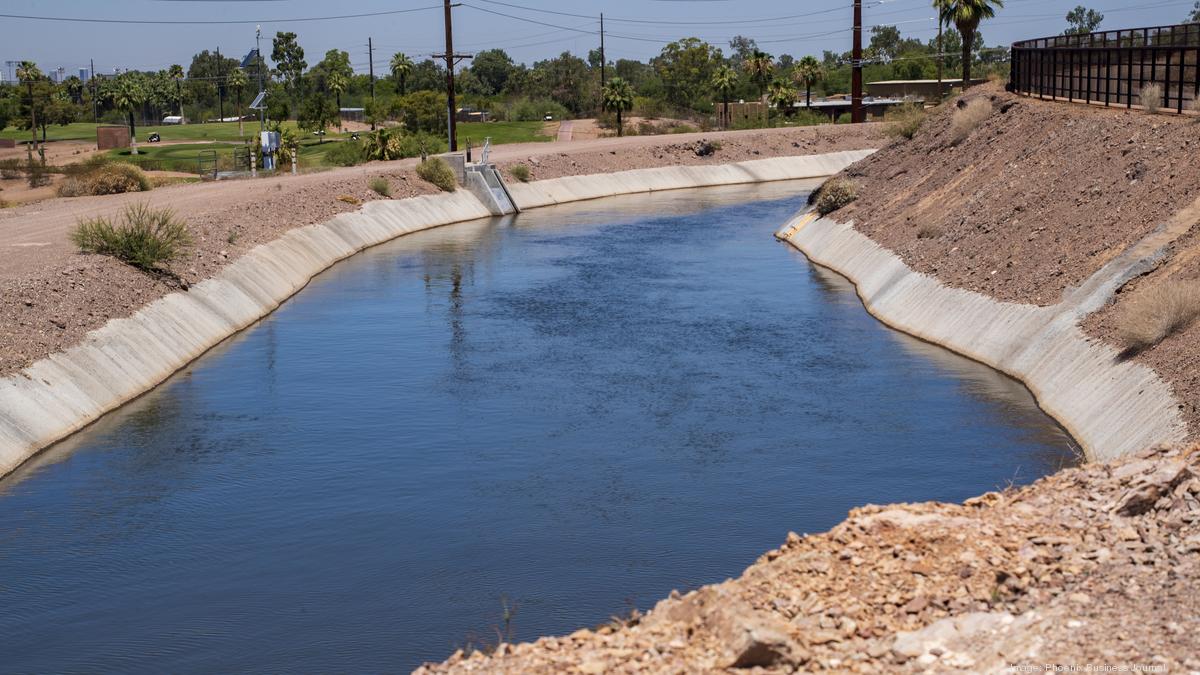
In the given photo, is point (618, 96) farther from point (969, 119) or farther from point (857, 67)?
point (969, 119)

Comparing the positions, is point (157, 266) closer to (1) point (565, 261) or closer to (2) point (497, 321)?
(2) point (497, 321)

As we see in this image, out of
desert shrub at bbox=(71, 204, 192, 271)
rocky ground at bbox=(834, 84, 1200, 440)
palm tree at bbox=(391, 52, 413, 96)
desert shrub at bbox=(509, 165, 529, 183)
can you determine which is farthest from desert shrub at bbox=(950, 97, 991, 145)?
palm tree at bbox=(391, 52, 413, 96)

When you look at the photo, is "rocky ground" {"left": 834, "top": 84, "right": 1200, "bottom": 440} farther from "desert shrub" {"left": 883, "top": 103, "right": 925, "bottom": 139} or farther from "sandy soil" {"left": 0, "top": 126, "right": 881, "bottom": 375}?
"sandy soil" {"left": 0, "top": 126, "right": 881, "bottom": 375}

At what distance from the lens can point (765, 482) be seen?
24.8m

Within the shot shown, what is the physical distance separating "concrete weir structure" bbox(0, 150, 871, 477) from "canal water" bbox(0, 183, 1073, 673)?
0.63m

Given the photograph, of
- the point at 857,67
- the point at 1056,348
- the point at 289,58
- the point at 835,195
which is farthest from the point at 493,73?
the point at 1056,348

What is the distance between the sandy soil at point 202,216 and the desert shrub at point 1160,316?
22.6 m

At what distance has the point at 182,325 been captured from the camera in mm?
37875

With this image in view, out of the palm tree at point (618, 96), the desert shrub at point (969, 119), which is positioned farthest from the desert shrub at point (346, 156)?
the desert shrub at point (969, 119)

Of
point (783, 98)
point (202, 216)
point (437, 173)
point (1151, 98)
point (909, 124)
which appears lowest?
point (202, 216)

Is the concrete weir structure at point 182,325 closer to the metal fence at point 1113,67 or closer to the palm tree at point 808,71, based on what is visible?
the metal fence at point 1113,67

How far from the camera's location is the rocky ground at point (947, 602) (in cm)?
1265

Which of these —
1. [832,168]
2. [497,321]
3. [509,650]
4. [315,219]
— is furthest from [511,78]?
[509,650]

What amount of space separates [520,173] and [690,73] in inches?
3490
